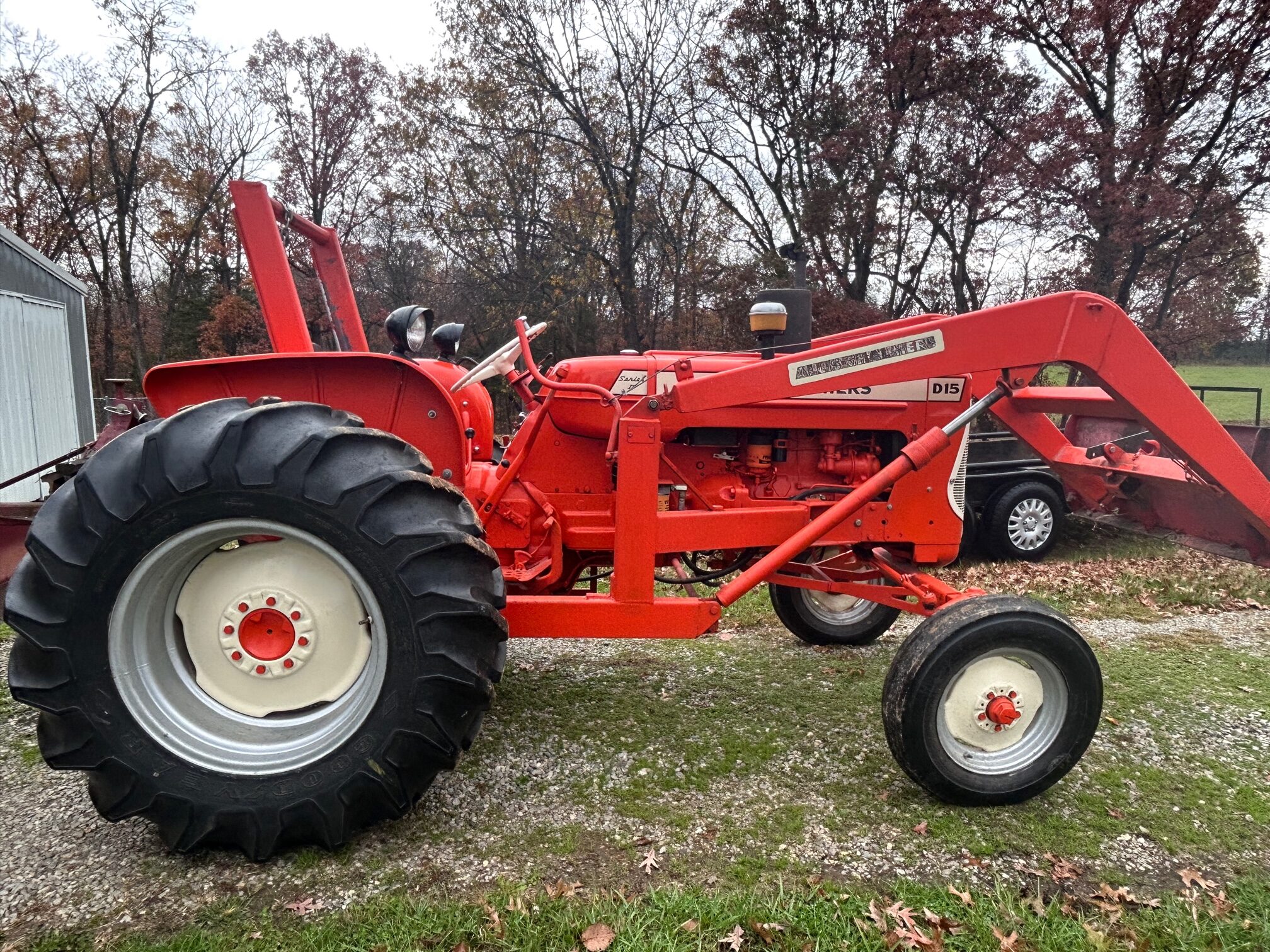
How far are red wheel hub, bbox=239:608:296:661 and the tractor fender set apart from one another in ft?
2.37

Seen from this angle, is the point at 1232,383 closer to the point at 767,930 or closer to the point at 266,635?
the point at 767,930

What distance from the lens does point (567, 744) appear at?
310 centimetres

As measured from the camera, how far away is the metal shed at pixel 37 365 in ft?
30.7

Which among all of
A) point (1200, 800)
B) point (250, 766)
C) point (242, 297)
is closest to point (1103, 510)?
point (1200, 800)

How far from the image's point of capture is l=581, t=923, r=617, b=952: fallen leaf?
2.03 metres

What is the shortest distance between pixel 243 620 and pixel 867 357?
2.24 meters

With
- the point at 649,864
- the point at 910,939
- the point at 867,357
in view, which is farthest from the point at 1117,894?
the point at 867,357

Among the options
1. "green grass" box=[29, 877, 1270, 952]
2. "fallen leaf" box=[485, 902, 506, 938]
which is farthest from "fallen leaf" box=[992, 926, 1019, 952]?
"fallen leaf" box=[485, 902, 506, 938]

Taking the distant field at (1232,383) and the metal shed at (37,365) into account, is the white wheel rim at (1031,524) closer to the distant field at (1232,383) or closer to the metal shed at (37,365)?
the distant field at (1232,383)

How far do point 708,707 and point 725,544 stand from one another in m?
0.91

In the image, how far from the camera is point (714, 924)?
6.90 ft

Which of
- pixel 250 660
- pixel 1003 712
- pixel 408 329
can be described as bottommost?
pixel 1003 712

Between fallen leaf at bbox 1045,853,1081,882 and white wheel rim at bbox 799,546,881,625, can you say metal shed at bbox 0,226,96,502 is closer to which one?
white wheel rim at bbox 799,546,881,625

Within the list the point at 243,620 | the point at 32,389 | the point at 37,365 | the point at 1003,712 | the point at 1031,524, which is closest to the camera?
the point at 243,620
